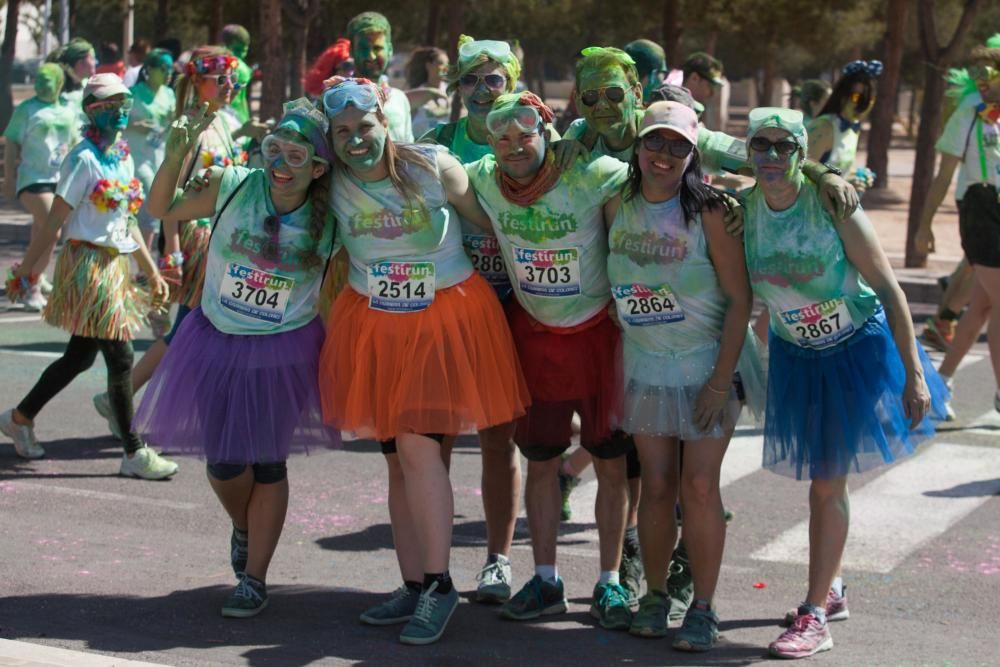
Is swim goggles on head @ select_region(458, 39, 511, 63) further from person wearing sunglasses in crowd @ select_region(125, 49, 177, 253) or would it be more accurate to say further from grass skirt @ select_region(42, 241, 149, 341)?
person wearing sunglasses in crowd @ select_region(125, 49, 177, 253)

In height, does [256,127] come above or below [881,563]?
above

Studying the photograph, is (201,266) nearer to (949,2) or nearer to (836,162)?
(836,162)

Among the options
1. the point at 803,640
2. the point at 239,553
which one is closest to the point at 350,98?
the point at 239,553

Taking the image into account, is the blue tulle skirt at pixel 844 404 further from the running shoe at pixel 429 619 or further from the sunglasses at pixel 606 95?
the running shoe at pixel 429 619

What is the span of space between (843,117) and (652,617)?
506cm

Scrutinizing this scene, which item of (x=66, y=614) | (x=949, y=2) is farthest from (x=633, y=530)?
(x=949, y=2)

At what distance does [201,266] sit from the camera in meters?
8.08

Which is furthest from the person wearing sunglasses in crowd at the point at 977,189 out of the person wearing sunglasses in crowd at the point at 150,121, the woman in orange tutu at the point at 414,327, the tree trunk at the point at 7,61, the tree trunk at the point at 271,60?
the tree trunk at the point at 7,61

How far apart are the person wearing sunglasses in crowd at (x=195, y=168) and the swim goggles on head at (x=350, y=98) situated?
5.10ft

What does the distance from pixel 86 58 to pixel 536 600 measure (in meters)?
8.58

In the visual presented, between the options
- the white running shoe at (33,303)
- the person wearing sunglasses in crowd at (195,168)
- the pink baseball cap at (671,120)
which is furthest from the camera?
the white running shoe at (33,303)

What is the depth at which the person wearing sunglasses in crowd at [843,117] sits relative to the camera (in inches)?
380

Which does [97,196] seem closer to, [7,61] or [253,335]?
[253,335]

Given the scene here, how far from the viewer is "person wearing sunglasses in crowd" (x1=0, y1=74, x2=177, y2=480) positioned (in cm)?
760
